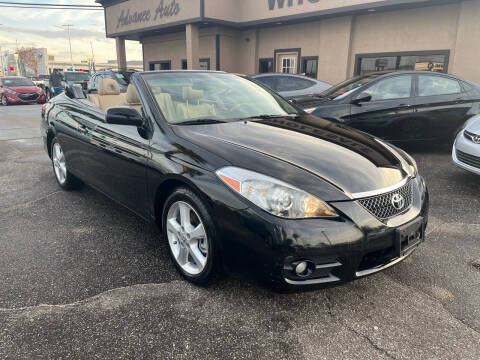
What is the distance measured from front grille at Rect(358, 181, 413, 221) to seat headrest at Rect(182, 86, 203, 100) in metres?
1.79

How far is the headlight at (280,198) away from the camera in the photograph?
2096 mm

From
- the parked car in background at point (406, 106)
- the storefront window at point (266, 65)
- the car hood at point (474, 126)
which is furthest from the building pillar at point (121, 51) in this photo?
the car hood at point (474, 126)

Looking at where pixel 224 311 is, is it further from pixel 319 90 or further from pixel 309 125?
pixel 319 90

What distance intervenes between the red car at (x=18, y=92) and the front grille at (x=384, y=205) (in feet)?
68.0

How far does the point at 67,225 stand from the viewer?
12.3ft

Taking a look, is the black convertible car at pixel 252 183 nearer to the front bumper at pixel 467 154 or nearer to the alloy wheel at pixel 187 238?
the alloy wheel at pixel 187 238

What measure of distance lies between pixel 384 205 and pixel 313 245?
22.7 inches

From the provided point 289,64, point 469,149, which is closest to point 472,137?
point 469,149

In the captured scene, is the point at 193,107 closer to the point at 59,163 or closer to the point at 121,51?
the point at 59,163

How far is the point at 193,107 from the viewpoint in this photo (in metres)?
3.19

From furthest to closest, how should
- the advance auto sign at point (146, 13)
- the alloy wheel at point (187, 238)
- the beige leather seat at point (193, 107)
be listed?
the advance auto sign at point (146, 13)
the beige leather seat at point (193, 107)
the alloy wheel at point (187, 238)

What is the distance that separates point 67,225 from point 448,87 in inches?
251

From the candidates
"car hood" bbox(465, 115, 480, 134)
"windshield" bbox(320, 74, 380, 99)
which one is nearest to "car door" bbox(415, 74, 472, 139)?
"windshield" bbox(320, 74, 380, 99)

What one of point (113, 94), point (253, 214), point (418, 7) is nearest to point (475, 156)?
point (253, 214)
